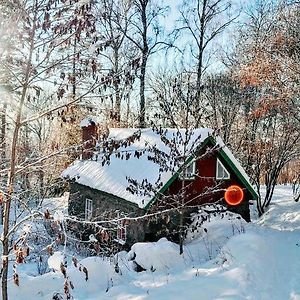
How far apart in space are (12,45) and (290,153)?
15179mm

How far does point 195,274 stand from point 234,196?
7.06 metres

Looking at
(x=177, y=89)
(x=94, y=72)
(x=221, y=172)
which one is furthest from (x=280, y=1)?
(x=94, y=72)

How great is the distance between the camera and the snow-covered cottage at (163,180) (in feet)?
40.5

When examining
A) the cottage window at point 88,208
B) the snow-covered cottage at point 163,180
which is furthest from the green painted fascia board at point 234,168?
the cottage window at point 88,208

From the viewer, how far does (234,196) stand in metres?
15.5

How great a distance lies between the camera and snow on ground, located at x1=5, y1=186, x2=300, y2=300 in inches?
304

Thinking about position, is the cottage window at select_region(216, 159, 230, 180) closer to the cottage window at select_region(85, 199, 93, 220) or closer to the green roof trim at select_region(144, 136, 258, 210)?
the green roof trim at select_region(144, 136, 258, 210)

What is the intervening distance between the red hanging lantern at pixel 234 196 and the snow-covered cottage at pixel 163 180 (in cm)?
11

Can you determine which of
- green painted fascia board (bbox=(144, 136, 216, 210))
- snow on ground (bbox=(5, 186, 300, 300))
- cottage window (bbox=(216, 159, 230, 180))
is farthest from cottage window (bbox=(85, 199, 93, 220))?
snow on ground (bbox=(5, 186, 300, 300))

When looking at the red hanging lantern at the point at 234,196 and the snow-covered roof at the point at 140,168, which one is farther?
the red hanging lantern at the point at 234,196

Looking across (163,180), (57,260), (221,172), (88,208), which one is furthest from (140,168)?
(57,260)

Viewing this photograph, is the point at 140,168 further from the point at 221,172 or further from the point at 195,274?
the point at 195,274

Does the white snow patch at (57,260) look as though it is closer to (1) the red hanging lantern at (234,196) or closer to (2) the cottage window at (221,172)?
(2) the cottage window at (221,172)

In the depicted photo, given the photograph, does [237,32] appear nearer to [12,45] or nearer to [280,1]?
[280,1]
